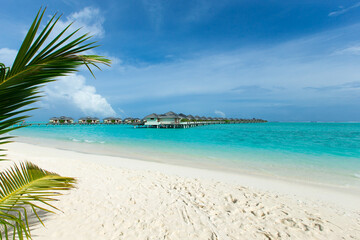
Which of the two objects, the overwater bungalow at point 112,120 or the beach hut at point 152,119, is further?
the overwater bungalow at point 112,120

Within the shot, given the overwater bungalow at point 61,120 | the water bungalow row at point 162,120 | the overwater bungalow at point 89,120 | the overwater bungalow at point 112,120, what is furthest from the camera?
the overwater bungalow at point 112,120

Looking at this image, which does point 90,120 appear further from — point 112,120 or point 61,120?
point 61,120

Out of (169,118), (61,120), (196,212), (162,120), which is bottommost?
(196,212)

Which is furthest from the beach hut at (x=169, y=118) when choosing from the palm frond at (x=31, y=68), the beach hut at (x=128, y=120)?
the palm frond at (x=31, y=68)

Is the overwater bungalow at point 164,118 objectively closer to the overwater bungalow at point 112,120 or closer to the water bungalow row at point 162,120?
the water bungalow row at point 162,120

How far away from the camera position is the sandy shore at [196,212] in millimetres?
3467

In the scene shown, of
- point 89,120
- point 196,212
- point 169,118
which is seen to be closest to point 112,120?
point 89,120

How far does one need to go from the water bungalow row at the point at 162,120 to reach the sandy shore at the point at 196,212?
48.8 metres

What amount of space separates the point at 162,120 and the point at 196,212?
52272 mm

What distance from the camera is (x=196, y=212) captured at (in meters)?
4.21

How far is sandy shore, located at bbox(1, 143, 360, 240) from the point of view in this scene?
3.47 meters

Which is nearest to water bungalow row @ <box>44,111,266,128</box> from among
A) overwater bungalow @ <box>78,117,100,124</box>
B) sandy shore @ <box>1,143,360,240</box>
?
overwater bungalow @ <box>78,117,100,124</box>

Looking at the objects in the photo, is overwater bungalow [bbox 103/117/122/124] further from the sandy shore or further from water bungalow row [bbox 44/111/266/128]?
the sandy shore

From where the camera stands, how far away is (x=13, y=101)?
164 centimetres
